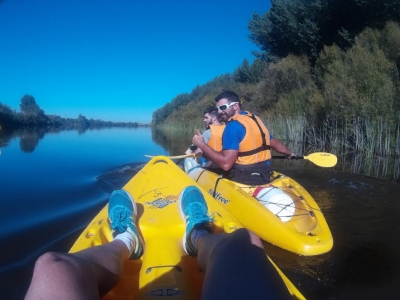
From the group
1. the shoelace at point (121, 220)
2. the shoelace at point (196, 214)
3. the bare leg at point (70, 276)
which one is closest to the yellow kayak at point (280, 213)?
the shoelace at point (196, 214)

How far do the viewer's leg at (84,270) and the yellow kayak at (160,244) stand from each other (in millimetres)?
167

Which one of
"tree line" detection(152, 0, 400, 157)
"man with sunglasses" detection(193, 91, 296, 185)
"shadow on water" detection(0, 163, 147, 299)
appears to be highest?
"tree line" detection(152, 0, 400, 157)

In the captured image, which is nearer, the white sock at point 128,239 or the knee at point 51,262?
the knee at point 51,262

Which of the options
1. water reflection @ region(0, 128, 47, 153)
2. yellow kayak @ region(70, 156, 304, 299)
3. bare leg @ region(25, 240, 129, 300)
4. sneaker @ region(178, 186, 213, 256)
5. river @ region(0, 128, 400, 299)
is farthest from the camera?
water reflection @ region(0, 128, 47, 153)

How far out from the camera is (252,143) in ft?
12.7

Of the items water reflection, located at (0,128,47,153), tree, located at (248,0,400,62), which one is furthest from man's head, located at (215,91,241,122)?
tree, located at (248,0,400,62)

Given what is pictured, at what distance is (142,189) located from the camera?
3811 mm

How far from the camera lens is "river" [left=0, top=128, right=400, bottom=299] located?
95.6 inches

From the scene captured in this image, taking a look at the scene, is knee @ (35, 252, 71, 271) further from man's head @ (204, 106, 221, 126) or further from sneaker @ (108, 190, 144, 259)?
man's head @ (204, 106, 221, 126)

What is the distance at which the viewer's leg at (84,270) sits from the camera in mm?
1104

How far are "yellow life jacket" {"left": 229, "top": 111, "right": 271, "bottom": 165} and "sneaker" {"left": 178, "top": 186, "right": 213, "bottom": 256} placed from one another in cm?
140

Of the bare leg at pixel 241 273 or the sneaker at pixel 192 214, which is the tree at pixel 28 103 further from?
the bare leg at pixel 241 273

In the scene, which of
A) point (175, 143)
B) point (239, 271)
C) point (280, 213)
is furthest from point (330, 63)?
point (239, 271)

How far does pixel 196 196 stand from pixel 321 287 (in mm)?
1193
